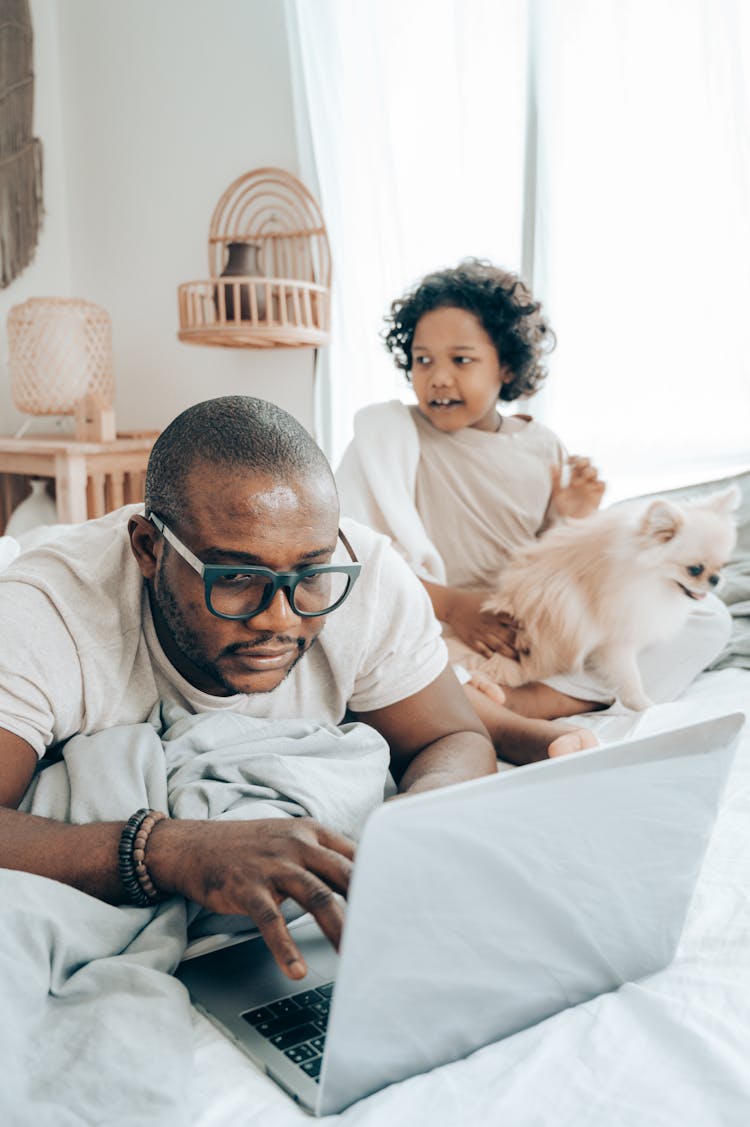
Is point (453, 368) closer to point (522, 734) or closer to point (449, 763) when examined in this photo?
point (522, 734)

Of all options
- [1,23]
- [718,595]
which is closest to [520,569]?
[718,595]

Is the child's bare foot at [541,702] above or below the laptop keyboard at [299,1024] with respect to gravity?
below

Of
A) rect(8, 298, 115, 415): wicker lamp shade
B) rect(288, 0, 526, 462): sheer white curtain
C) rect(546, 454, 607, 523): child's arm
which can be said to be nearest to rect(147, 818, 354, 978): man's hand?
rect(546, 454, 607, 523): child's arm

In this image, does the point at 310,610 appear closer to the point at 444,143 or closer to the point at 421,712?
the point at 421,712

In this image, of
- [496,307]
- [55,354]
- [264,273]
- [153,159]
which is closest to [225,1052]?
[496,307]

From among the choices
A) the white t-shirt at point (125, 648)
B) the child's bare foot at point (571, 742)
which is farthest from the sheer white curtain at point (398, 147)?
the white t-shirt at point (125, 648)

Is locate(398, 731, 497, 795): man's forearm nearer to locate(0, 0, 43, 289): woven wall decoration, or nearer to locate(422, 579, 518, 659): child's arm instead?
locate(422, 579, 518, 659): child's arm

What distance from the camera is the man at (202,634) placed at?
34.0 inches

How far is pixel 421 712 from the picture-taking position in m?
1.22

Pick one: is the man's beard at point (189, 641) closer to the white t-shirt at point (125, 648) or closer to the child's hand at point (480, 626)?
the white t-shirt at point (125, 648)

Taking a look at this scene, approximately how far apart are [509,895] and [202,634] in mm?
444

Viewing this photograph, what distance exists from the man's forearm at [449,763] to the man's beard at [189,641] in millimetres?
205

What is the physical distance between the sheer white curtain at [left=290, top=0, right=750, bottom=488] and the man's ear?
1.66m

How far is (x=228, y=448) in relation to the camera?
1.00 metres
